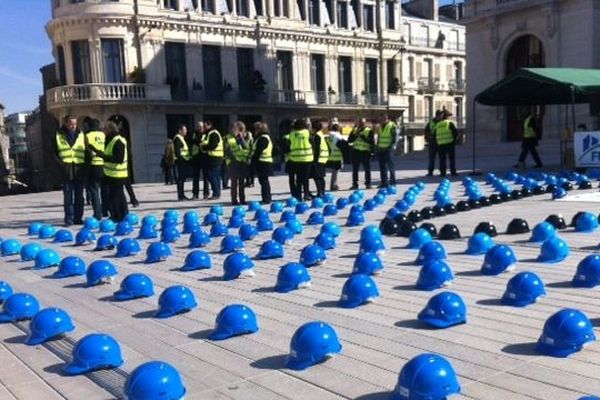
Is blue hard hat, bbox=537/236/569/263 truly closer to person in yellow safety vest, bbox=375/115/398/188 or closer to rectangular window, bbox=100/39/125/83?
person in yellow safety vest, bbox=375/115/398/188

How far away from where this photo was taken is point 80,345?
4.23 m

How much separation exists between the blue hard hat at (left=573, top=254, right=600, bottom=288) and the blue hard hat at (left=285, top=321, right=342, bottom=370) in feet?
9.09

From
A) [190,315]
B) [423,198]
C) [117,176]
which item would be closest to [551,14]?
[423,198]

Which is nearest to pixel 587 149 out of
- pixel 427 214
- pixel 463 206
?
pixel 463 206

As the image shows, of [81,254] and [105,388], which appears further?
[81,254]

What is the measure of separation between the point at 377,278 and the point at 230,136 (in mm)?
8233

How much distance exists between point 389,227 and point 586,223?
262 centimetres

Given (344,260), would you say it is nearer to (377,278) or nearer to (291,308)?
(377,278)

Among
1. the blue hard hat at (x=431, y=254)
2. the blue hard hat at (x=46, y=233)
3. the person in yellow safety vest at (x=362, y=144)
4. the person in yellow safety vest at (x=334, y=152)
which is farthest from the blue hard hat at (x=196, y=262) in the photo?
the person in yellow safety vest at (x=362, y=144)

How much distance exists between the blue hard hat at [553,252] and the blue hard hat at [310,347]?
359cm

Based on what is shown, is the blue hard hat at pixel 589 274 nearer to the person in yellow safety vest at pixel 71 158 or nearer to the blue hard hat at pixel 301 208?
the blue hard hat at pixel 301 208

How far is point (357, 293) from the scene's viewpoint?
5.48m

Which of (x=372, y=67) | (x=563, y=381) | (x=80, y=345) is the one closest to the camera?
(x=563, y=381)

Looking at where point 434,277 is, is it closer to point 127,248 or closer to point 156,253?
point 156,253
